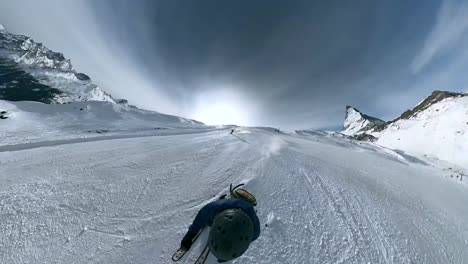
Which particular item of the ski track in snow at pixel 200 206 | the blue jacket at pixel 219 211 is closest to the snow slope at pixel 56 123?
the ski track in snow at pixel 200 206

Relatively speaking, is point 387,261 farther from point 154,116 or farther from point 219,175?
point 154,116

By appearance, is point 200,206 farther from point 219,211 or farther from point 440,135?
point 440,135

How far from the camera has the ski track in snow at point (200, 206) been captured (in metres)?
3.49

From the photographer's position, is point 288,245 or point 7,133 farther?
point 7,133

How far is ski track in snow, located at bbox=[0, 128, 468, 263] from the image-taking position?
11.4ft

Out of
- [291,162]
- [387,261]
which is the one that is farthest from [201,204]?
[291,162]

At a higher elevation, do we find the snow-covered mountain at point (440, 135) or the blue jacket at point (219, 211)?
the snow-covered mountain at point (440, 135)

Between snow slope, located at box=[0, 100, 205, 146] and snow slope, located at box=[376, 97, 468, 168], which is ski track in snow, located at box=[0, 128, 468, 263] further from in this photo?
snow slope, located at box=[376, 97, 468, 168]

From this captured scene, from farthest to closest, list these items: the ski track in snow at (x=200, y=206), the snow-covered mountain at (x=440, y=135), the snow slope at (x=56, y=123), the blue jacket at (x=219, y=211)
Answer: the snow-covered mountain at (x=440, y=135)
the snow slope at (x=56, y=123)
the ski track in snow at (x=200, y=206)
the blue jacket at (x=219, y=211)

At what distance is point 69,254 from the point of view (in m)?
3.25

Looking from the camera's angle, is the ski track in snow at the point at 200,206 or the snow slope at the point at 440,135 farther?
the snow slope at the point at 440,135

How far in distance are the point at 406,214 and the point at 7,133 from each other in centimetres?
1459

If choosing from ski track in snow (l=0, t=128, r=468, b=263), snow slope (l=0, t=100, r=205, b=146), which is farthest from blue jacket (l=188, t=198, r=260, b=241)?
snow slope (l=0, t=100, r=205, b=146)

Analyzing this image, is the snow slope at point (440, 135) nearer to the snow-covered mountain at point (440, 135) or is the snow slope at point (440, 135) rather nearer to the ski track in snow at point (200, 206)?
the snow-covered mountain at point (440, 135)
